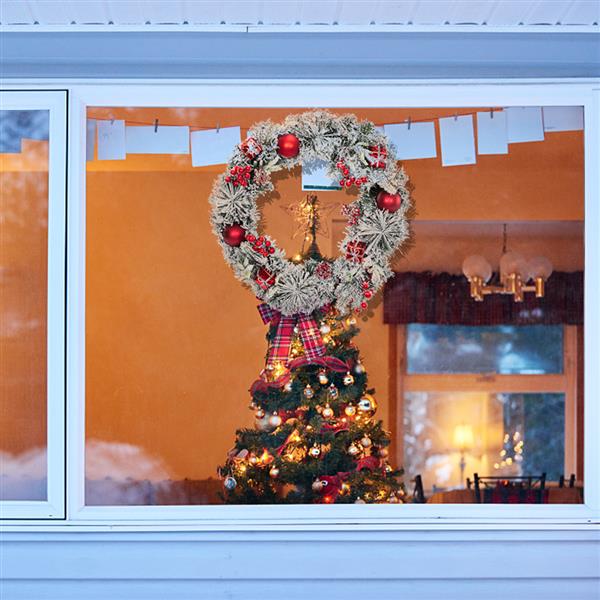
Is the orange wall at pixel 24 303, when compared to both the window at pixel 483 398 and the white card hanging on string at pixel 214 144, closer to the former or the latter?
the white card hanging on string at pixel 214 144

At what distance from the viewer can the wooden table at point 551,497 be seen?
10.7 feet

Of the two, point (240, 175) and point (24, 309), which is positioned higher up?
point (240, 175)

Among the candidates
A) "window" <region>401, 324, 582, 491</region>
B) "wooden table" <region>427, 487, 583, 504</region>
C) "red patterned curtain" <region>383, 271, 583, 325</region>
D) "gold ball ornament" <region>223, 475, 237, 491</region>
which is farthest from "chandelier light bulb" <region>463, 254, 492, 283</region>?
"gold ball ornament" <region>223, 475, 237, 491</region>

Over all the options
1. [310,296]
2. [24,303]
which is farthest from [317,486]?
[24,303]

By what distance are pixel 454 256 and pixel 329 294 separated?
1543mm

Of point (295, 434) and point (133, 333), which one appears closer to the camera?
point (295, 434)

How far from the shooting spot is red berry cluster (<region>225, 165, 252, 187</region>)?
3021 millimetres

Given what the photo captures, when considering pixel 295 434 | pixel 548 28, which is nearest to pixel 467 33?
pixel 548 28

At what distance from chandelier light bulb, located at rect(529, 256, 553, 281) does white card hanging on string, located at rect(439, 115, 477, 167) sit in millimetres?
2299

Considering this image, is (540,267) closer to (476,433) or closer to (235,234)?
(476,433)

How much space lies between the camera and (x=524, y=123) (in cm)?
303

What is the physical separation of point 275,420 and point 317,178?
0.95 meters

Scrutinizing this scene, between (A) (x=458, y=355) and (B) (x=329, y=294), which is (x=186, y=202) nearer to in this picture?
(B) (x=329, y=294)

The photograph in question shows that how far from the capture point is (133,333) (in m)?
3.51
